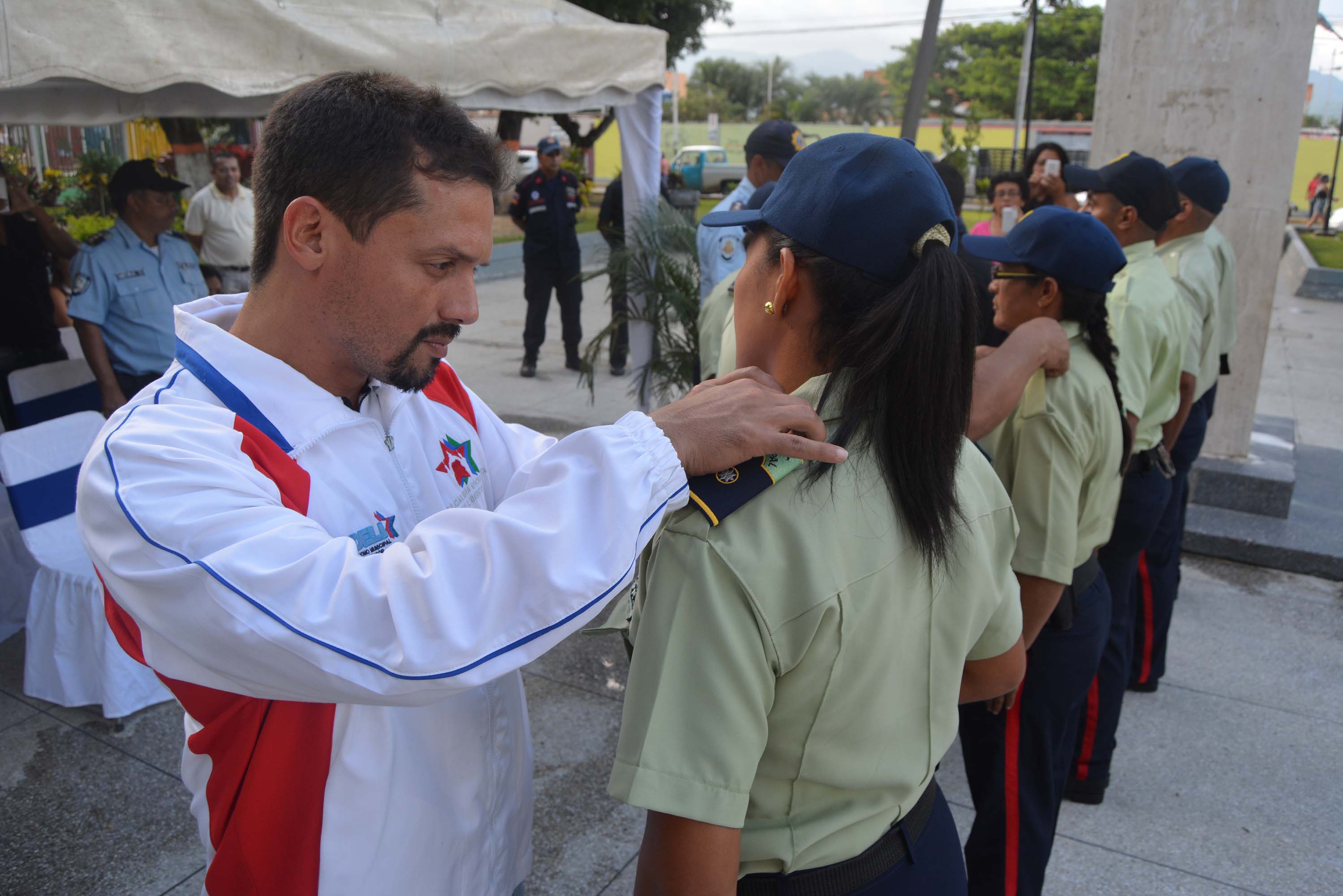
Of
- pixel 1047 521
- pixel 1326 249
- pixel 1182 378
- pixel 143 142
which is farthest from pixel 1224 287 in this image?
pixel 1326 249

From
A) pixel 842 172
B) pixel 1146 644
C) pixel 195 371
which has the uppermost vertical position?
pixel 842 172

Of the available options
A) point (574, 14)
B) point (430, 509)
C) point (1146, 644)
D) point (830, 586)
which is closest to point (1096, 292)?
point (830, 586)

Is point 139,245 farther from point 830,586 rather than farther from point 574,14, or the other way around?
point 830,586

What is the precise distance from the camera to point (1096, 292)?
2.36 metres

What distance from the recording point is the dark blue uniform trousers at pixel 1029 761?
2332 mm

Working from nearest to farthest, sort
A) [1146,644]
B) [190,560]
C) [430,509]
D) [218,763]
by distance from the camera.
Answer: [190,560], [218,763], [430,509], [1146,644]

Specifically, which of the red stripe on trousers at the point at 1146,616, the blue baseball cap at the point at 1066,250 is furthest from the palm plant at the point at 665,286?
the blue baseball cap at the point at 1066,250

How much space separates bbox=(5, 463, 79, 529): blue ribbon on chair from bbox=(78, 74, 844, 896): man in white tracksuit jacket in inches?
102

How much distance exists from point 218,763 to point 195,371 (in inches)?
21.4

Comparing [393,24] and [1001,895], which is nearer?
[1001,895]

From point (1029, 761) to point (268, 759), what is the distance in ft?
6.14

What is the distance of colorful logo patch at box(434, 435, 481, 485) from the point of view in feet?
4.99

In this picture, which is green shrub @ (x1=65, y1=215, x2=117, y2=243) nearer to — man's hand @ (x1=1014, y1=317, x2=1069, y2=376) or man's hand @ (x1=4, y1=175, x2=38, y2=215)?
man's hand @ (x1=4, y1=175, x2=38, y2=215)

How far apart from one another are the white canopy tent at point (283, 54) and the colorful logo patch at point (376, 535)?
102 inches
